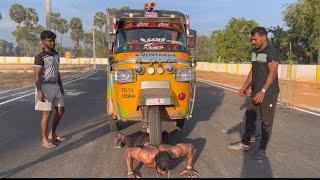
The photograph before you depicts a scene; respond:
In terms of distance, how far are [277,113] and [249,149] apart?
20.7 ft

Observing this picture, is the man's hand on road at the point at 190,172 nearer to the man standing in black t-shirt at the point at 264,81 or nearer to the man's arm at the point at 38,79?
the man standing in black t-shirt at the point at 264,81

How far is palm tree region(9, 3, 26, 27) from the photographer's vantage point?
12606 cm

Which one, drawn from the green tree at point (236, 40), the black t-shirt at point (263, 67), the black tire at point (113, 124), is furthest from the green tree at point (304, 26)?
the black t-shirt at point (263, 67)

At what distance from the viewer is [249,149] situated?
8.52 meters

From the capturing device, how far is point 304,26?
57.1 metres

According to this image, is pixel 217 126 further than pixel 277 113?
No

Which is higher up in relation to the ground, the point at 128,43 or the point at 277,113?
the point at 128,43

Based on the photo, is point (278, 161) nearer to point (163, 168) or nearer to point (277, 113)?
point (163, 168)

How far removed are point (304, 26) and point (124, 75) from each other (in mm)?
→ 52099

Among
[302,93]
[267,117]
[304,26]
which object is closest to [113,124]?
[267,117]

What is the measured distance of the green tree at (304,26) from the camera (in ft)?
184

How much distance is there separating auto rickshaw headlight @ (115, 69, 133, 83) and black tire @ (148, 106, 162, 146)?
697 millimetres

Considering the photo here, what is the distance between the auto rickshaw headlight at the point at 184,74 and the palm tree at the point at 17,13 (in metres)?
124

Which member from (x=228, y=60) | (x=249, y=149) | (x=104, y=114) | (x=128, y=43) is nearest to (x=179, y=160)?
(x=249, y=149)
